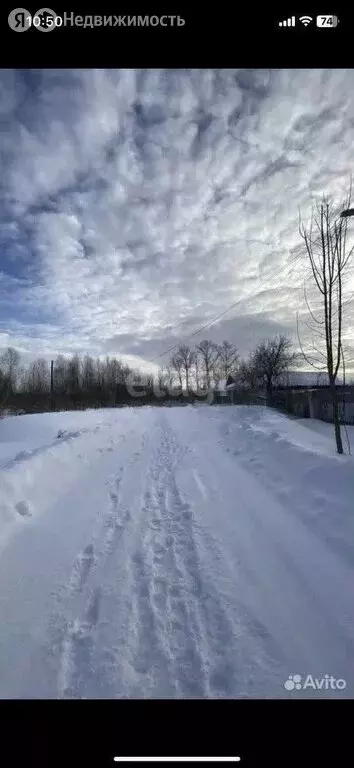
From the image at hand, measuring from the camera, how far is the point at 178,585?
102 inches

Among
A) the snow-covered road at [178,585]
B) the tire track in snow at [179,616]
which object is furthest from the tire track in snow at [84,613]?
the tire track in snow at [179,616]

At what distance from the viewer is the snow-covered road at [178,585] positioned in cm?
157
